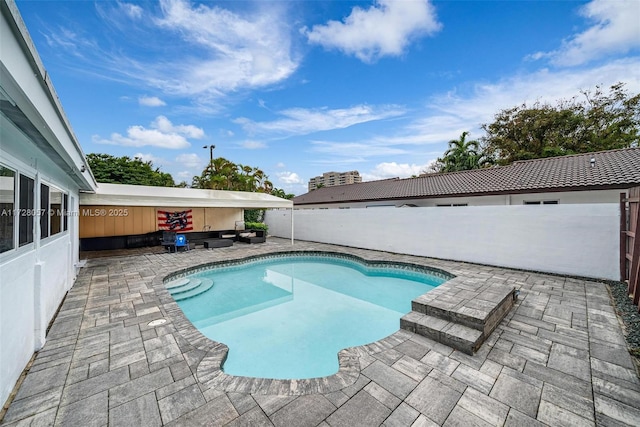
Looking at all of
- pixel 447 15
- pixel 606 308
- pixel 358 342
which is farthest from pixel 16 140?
pixel 447 15

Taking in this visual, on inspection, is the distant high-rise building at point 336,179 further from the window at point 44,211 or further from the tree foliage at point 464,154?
the window at point 44,211

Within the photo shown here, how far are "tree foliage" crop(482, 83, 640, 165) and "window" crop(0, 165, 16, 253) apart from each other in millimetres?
29347

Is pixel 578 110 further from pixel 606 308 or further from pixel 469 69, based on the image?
pixel 606 308

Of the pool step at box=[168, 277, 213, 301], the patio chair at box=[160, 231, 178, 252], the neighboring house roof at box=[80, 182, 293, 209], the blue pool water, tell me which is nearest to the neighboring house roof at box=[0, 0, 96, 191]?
the blue pool water

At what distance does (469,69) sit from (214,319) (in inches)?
Answer: 603

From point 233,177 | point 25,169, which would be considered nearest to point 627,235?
point 25,169

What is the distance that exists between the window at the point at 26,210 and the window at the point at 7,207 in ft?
0.95

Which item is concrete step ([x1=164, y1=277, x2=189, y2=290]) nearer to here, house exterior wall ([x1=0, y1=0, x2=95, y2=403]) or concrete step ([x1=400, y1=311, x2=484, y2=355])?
house exterior wall ([x1=0, y1=0, x2=95, y2=403])

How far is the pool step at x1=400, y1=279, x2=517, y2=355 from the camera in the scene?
3898 millimetres

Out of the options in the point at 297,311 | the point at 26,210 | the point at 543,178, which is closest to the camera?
the point at 26,210

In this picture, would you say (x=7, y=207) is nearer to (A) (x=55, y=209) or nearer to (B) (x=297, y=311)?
(A) (x=55, y=209)

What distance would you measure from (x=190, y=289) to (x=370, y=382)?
249 inches

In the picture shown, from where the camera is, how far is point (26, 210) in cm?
344

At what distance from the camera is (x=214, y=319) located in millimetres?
6168
